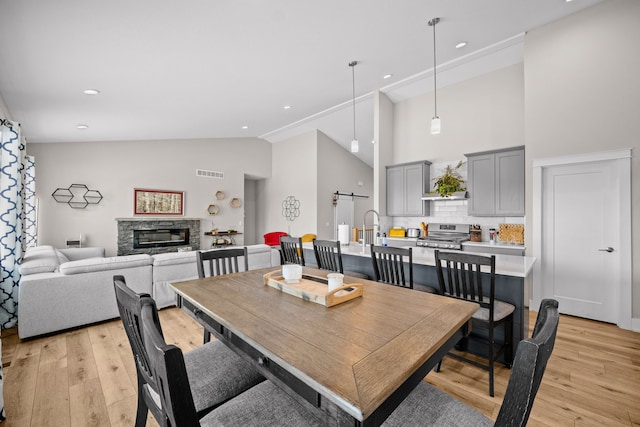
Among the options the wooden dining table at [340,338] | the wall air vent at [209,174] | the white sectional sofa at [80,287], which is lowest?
the white sectional sofa at [80,287]

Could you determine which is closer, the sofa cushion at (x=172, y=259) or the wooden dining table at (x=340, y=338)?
the wooden dining table at (x=340, y=338)

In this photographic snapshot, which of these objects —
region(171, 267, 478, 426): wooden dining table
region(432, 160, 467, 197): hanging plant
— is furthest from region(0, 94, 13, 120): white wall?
region(432, 160, 467, 197): hanging plant

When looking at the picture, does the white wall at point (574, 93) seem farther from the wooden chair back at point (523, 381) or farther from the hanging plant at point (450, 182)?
the wooden chair back at point (523, 381)

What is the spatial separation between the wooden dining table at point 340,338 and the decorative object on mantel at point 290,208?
19.8ft

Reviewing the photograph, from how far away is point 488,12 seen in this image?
3.28 m

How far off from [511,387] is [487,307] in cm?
146

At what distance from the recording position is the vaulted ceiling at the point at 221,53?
2.37m

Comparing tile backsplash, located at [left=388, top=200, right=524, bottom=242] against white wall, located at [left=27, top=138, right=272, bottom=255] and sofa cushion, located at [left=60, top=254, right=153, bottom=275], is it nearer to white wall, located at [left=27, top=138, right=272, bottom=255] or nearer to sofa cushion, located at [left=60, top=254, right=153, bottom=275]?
sofa cushion, located at [left=60, top=254, right=153, bottom=275]

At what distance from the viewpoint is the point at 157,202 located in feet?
22.4

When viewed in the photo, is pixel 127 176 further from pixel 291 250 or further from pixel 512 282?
pixel 512 282

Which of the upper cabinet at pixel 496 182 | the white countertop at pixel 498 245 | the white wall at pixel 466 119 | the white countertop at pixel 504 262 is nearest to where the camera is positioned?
the white countertop at pixel 504 262

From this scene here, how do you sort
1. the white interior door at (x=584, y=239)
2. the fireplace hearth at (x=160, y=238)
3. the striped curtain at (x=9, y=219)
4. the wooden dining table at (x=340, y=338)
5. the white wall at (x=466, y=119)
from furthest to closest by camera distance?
the fireplace hearth at (x=160, y=238) → the white wall at (x=466, y=119) → the white interior door at (x=584, y=239) → the striped curtain at (x=9, y=219) → the wooden dining table at (x=340, y=338)

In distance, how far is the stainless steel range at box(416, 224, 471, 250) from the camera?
4.62m

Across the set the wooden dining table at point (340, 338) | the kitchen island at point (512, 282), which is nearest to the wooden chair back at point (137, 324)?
the wooden dining table at point (340, 338)
